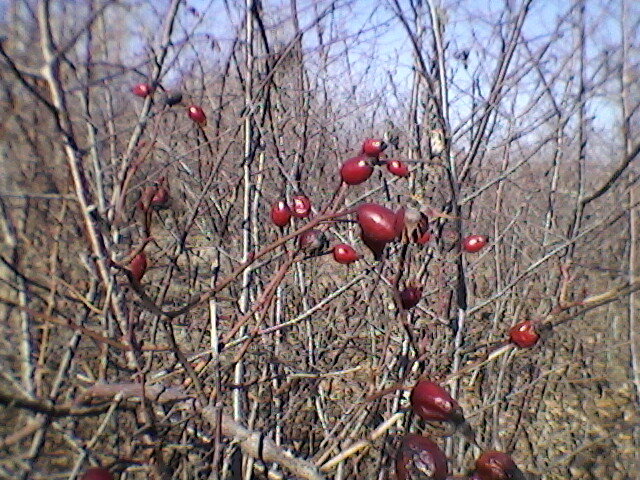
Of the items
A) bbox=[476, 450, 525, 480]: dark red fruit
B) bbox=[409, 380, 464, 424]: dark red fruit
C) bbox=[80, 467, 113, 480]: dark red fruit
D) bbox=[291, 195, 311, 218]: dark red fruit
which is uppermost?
bbox=[291, 195, 311, 218]: dark red fruit

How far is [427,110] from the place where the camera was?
1.54m

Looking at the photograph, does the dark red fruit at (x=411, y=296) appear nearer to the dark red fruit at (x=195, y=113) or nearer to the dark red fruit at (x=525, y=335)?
the dark red fruit at (x=525, y=335)

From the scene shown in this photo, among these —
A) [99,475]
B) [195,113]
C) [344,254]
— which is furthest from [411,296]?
[195,113]

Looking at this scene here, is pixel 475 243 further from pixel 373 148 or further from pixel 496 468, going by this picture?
pixel 496 468

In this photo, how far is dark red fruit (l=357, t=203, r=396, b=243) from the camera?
82 centimetres

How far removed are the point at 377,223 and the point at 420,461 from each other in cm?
42

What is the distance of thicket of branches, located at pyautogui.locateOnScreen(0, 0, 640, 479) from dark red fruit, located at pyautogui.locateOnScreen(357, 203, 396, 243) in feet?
0.22

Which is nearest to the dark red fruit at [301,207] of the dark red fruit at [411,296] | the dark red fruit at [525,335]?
the dark red fruit at [411,296]

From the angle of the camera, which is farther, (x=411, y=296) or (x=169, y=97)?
(x=169, y=97)

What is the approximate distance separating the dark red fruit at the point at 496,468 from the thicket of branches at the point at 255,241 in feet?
0.57

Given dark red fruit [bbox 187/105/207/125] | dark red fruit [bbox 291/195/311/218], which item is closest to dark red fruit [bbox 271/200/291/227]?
dark red fruit [bbox 291/195/311/218]

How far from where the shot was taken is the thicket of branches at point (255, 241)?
0.86 metres

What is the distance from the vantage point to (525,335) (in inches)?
40.3

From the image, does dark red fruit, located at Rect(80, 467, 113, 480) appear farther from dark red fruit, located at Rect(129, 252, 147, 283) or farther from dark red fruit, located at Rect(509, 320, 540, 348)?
dark red fruit, located at Rect(509, 320, 540, 348)
